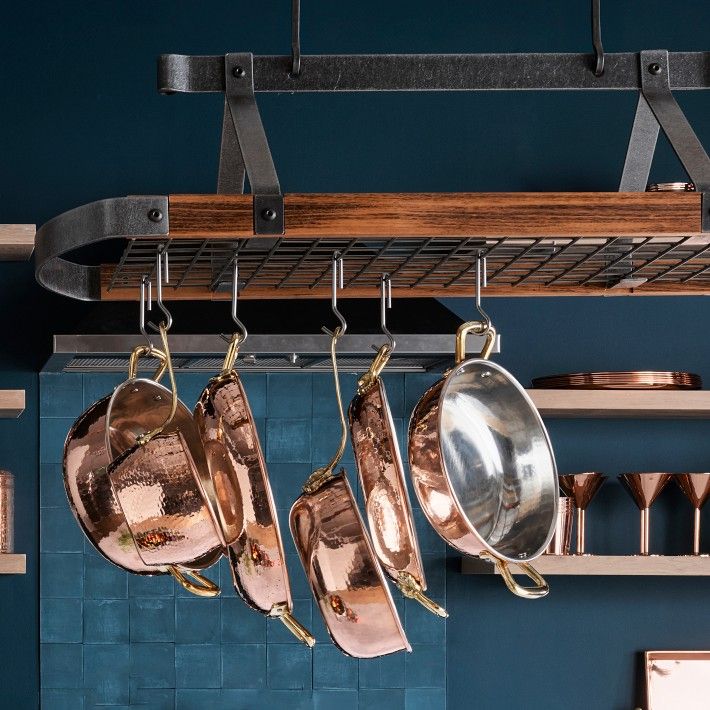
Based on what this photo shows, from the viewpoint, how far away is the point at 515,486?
1414 mm

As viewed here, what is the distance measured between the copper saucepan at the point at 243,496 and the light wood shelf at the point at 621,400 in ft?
5.20

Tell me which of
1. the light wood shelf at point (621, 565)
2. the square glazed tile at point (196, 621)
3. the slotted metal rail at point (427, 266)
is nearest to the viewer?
the slotted metal rail at point (427, 266)

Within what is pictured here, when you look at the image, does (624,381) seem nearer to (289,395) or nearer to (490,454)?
(289,395)

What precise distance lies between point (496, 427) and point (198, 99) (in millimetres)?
2007

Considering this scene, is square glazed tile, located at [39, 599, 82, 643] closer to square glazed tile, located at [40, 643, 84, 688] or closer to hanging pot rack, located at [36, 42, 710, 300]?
square glazed tile, located at [40, 643, 84, 688]

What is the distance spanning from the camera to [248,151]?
1.15 meters

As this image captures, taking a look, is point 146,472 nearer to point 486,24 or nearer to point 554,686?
point 554,686

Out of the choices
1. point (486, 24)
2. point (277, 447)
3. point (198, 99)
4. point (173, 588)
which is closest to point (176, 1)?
point (198, 99)

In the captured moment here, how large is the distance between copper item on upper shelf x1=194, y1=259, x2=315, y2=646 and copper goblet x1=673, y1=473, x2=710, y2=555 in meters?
1.86

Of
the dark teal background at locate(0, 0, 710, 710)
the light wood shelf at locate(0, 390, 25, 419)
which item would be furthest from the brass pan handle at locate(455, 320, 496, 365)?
the dark teal background at locate(0, 0, 710, 710)

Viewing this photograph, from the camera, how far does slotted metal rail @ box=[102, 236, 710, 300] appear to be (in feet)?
4.02

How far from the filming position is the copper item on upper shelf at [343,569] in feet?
4.18

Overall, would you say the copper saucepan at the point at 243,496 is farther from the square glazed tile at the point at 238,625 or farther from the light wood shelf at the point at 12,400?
the square glazed tile at the point at 238,625

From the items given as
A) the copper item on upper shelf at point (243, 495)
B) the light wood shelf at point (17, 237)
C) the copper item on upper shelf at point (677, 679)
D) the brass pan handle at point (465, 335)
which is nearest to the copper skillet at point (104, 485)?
the copper item on upper shelf at point (243, 495)
